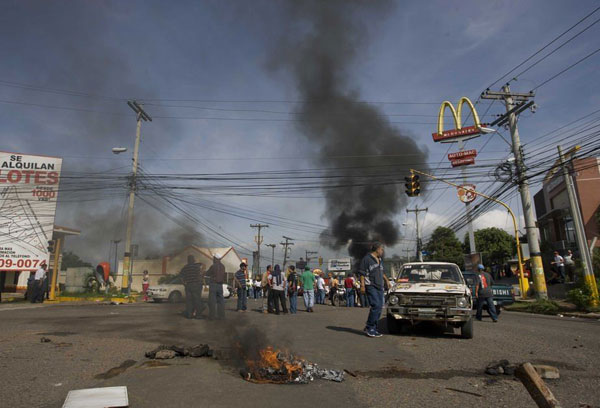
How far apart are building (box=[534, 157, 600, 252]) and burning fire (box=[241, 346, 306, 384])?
22.7 m

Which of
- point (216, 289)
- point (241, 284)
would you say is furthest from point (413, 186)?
point (216, 289)

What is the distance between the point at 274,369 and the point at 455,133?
3491 centimetres

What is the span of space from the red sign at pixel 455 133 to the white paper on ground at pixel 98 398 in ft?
115

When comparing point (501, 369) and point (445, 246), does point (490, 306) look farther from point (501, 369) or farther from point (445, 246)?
point (445, 246)

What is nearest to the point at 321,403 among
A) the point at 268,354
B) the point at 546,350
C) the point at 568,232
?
the point at 268,354

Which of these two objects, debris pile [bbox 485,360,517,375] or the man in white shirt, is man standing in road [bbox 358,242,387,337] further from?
the man in white shirt

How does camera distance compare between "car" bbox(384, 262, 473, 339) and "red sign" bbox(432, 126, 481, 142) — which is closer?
"car" bbox(384, 262, 473, 339)

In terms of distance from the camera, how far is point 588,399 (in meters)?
3.76

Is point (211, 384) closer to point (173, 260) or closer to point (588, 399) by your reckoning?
point (588, 399)

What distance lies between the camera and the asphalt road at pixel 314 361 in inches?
147

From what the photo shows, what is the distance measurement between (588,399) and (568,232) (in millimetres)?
32846

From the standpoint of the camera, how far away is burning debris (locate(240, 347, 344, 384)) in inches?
170

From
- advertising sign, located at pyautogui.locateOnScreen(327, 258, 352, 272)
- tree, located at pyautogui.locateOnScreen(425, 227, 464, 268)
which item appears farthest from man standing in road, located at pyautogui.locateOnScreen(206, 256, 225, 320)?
tree, located at pyautogui.locateOnScreen(425, 227, 464, 268)

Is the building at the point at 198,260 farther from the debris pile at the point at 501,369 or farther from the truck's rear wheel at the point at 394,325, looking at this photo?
the debris pile at the point at 501,369
